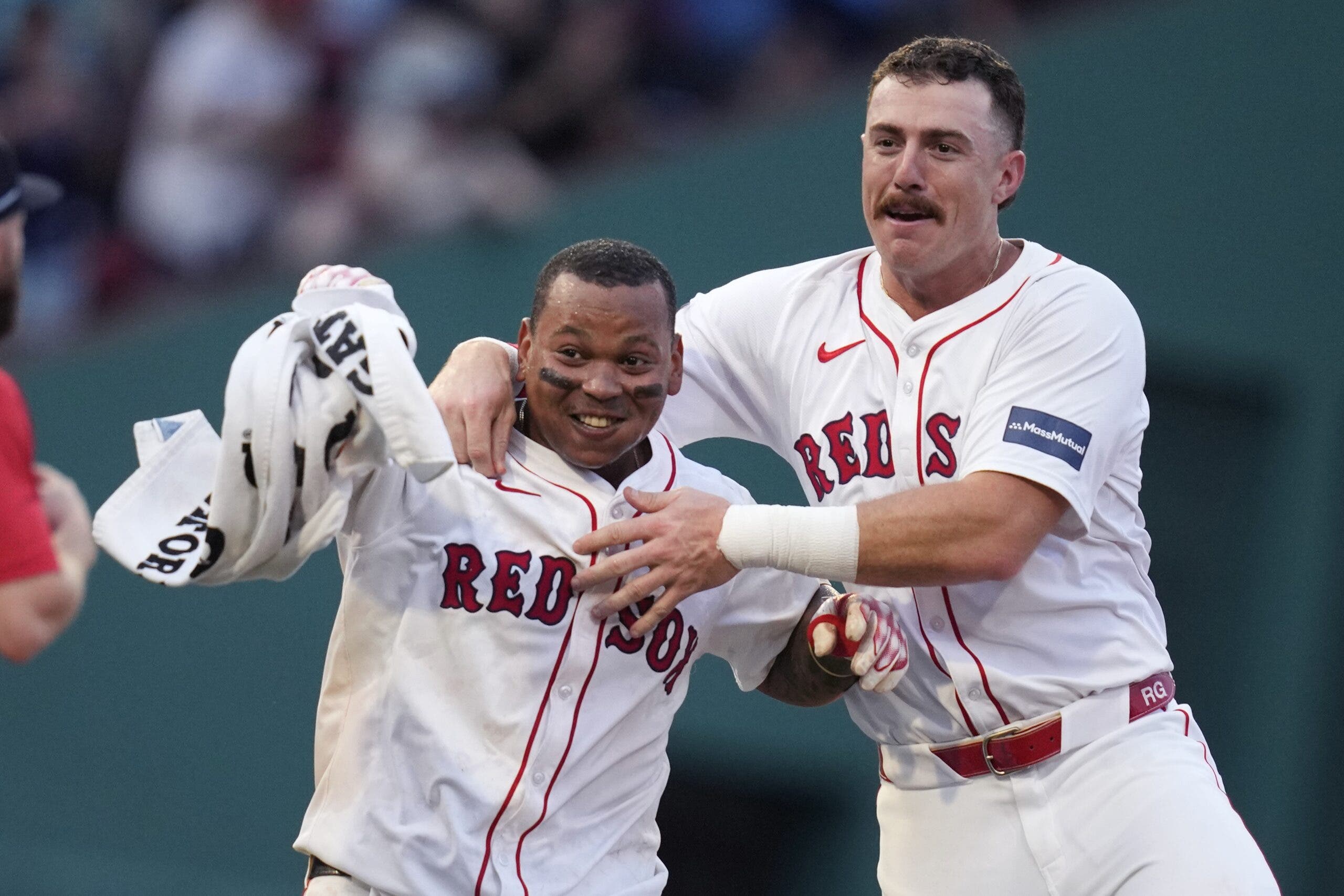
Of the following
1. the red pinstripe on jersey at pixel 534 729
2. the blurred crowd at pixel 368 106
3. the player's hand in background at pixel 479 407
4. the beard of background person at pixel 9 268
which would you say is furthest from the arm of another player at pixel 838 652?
the blurred crowd at pixel 368 106

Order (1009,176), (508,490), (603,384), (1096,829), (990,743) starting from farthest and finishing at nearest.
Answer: (1009,176), (990,743), (1096,829), (508,490), (603,384)

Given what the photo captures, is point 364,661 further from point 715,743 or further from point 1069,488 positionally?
point 715,743

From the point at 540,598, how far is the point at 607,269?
61 cm

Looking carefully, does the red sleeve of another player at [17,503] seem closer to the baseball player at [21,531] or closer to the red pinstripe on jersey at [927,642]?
the baseball player at [21,531]

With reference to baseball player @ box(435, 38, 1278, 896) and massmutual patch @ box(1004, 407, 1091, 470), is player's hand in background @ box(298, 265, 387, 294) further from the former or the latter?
massmutual patch @ box(1004, 407, 1091, 470)

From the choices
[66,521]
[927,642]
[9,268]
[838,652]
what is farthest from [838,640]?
[9,268]

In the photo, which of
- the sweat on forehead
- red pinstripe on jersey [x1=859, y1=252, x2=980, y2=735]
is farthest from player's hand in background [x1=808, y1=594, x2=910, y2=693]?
the sweat on forehead

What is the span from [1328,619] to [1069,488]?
4005mm

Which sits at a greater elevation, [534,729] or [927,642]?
[927,642]

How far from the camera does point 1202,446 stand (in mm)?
6977

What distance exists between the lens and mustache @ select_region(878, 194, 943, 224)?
355cm

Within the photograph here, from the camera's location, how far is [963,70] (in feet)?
11.8

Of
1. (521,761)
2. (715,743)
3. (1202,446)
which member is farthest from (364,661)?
(1202,446)

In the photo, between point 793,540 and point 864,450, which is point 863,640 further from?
point 864,450
